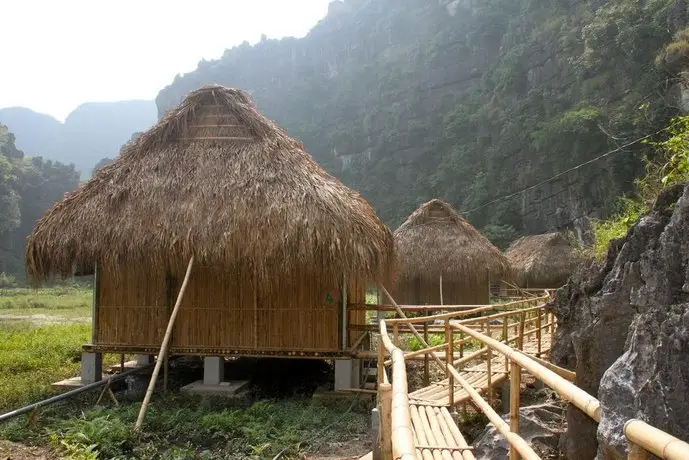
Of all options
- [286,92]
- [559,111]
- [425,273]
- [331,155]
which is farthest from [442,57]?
[425,273]

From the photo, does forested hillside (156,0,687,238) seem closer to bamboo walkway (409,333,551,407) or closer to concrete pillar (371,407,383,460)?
bamboo walkway (409,333,551,407)

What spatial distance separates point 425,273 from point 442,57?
34834 millimetres

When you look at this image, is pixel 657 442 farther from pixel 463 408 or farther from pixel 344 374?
pixel 344 374

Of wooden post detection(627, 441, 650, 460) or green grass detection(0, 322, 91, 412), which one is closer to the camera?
wooden post detection(627, 441, 650, 460)

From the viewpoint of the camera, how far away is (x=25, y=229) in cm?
4953

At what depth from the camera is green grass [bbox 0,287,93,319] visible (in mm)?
24744

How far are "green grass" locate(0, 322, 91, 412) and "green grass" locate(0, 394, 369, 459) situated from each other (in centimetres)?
119

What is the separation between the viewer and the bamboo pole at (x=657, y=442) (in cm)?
112

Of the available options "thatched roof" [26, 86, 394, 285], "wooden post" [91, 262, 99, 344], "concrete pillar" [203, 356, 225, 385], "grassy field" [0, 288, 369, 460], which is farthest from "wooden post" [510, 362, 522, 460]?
"wooden post" [91, 262, 99, 344]

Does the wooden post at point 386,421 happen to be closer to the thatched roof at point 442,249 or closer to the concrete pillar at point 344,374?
the concrete pillar at point 344,374

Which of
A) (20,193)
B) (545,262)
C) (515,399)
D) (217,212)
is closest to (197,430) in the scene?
(217,212)

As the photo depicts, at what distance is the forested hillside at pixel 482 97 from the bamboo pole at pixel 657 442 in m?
21.3

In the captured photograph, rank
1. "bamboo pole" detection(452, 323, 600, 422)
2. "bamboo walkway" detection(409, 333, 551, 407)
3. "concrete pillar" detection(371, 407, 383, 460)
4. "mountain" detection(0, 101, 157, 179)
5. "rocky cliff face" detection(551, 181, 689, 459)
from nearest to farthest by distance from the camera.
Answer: "bamboo pole" detection(452, 323, 600, 422)
"rocky cliff face" detection(551, 181, 689, 459)
"concrete pillar" detection(371, 407, 383, 460)
"bamboo walkway" detection(409, 333, 551, 407)
"mountain" detection(0, 101, 157, 179)

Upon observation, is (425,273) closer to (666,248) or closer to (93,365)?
(93,365)
